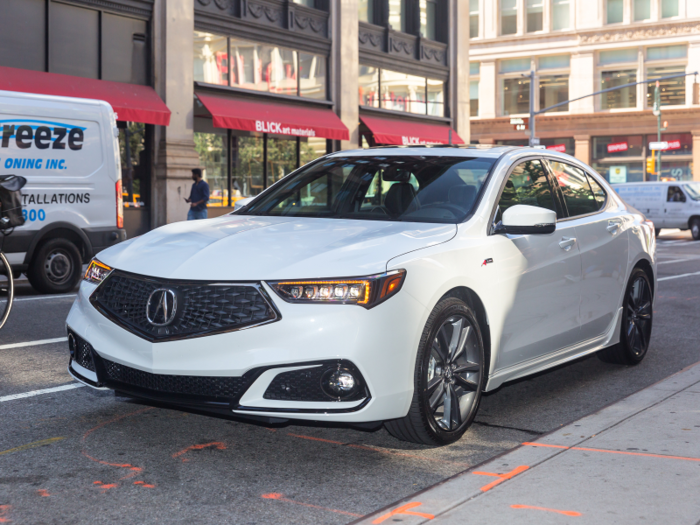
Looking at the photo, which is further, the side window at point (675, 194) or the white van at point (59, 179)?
the side window at point (675, 194)

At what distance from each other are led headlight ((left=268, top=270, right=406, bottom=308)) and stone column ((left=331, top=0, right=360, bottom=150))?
24053mm

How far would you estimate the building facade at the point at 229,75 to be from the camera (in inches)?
794

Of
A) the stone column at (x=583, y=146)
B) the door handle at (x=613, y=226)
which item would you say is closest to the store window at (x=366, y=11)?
the door handle at (x=613, y=226)

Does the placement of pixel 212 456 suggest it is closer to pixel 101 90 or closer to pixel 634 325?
pixel 634 325

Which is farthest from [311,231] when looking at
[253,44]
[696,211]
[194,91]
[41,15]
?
[696,211]

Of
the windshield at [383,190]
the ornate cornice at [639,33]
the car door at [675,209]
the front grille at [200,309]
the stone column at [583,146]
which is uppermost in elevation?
the ornate cornice at [639,33]

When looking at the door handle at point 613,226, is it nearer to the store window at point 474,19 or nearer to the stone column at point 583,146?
the stone column at point 583,146

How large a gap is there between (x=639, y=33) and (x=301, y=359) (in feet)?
178

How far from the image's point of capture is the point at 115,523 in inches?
134

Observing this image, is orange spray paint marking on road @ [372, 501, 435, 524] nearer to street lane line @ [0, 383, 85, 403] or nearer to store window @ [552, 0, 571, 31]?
street lane line @ [0, 383, 85, 403]

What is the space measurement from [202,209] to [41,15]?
583cm

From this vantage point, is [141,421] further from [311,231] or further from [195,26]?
[195,26]

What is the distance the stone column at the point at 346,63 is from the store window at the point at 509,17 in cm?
3052

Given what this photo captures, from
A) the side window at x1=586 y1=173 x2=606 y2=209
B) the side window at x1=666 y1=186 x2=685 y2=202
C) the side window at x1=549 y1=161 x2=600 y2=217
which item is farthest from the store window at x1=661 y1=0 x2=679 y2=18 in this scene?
the side window at x1=549 y1=161 x2=600 y2=217
